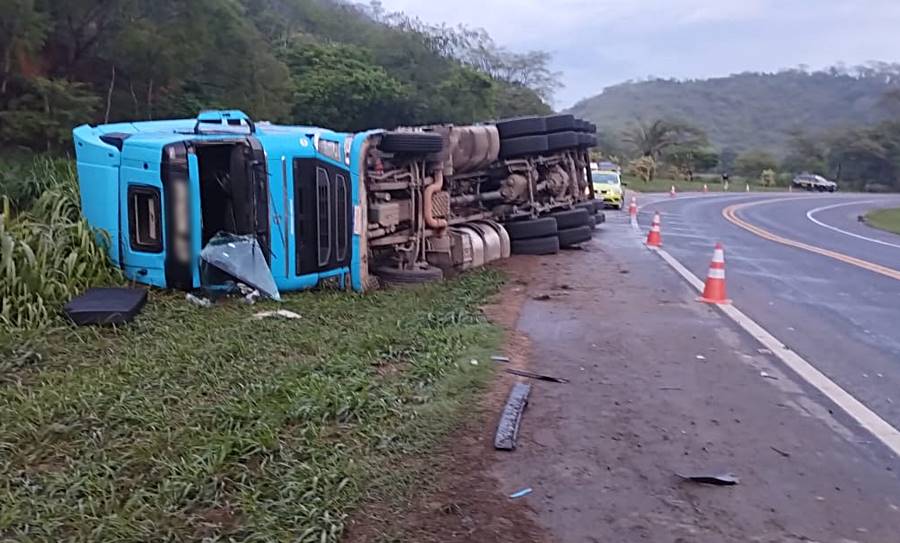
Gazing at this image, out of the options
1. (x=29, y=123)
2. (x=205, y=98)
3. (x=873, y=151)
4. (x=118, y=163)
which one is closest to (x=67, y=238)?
(x=118, y=163)

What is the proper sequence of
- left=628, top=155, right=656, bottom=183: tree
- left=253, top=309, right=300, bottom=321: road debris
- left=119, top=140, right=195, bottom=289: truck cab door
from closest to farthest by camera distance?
left=253, top=309, right=300, bottom=321: road debris
left=119, top=140, right=195, bottom=289: truck cab door
left=628, top=155, right=656, bottom=183: tree

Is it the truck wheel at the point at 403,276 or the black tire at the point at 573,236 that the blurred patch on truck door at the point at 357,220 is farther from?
the black tire at the point at 573,236

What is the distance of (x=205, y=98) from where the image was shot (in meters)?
27.7

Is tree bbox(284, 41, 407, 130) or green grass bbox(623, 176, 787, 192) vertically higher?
tree bbox(284, 41, 407, 130)

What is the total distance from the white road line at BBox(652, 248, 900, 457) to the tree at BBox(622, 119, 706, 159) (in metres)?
65.8

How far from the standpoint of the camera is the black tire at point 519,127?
44.4 feet

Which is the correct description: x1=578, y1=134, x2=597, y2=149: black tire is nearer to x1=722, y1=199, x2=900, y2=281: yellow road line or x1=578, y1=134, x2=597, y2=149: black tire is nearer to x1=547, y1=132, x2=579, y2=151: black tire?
x1=547, y1=132, x2=579, y2=151: black tire

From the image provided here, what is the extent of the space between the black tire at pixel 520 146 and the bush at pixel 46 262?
6.50 metres

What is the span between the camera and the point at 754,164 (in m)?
78.8

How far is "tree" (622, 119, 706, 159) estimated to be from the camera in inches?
2879

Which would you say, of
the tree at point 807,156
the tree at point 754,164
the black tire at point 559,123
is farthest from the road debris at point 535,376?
the tree at point 807,156

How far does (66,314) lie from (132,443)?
2.88 metres

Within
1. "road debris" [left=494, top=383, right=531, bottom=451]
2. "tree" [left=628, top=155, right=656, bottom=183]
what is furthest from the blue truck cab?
"tree" [left=628, top=155, right=656, bottom=183]

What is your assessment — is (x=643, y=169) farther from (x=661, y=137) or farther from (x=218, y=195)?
(x=218, y=195)
